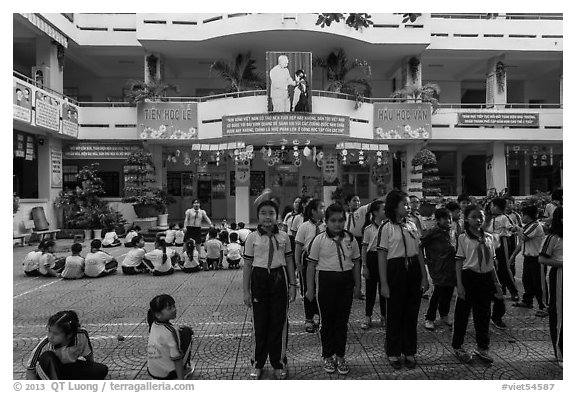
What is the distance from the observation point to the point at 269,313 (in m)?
3.43

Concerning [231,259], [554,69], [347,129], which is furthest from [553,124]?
[231,259]

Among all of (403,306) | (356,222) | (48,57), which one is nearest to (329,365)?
(403,306)

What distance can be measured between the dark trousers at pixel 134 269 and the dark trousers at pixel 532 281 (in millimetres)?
6544

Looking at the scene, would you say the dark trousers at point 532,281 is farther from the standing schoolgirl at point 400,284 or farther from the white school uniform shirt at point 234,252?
the white school uniform shirt at point 234,252

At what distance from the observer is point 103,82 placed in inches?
741

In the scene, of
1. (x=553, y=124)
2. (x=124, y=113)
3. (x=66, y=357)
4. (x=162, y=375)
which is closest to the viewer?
(x=66, y=357)

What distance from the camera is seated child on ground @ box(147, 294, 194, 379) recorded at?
10.0 ft

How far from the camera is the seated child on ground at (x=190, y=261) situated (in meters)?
7.89

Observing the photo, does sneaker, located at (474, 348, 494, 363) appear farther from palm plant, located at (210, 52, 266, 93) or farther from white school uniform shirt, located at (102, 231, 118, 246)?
palm plant, located at (210, 52, 266, 93)

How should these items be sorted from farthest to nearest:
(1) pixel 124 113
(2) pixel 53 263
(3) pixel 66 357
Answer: (1) pixel 124 113 → (2) pixel 53 263 → (3) pixel 66 357

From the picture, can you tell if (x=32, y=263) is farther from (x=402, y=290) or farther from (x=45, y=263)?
(x=402, y=290)

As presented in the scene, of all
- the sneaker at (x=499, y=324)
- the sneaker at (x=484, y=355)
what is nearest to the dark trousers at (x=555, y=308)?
the sneaker at (x=484, y=355)
